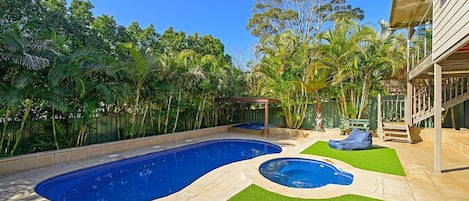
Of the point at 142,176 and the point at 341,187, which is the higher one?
the point at 341,187

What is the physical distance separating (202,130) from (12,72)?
757cm

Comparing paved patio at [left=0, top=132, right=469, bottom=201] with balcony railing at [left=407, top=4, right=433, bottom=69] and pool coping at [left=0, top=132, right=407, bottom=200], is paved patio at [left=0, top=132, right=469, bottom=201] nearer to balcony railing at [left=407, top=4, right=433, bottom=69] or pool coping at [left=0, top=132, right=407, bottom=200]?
pool coping at [left=0, top=132, right=407, bottom=200]

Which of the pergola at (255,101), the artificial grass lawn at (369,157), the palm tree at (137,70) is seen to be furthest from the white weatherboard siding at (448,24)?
the palm tree at (137,70)

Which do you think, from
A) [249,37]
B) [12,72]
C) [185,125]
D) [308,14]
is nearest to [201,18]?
[249,37]

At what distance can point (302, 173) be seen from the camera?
6305mm

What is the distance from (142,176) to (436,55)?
7622 mm

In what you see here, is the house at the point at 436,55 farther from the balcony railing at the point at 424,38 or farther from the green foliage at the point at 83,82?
the green foliage at the point at 83,82

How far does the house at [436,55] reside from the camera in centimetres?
458

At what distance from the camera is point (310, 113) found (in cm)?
1336

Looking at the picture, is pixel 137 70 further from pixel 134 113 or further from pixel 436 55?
pixel 436 55

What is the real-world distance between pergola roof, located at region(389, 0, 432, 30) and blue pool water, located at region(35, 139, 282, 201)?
6.64m

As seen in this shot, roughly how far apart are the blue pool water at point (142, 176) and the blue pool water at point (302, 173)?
1.64 metres

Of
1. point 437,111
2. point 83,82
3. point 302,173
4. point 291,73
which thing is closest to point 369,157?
point 437,111

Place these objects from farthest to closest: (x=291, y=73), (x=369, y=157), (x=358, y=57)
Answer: (x=291, y=73) → (x=358, y=57) → (x=369, y=157)
